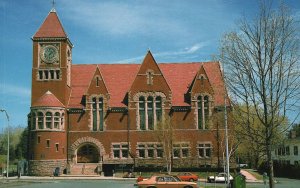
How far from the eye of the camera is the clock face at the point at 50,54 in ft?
200

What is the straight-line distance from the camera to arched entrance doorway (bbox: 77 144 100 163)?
5969 cm

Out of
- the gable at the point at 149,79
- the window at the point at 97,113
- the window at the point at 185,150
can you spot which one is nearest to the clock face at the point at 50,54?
the window at the point at 97,113

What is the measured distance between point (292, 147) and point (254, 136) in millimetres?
56872

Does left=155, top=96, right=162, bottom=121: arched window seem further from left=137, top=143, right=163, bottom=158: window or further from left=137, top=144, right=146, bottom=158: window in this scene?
left=137, top=144, right=146, bottom=158: window

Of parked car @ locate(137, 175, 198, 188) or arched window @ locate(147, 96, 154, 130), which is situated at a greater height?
arched window @ locate(147, 96, 154, 130)

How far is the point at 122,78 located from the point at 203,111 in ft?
45.6

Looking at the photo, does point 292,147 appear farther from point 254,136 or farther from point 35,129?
point 254,136

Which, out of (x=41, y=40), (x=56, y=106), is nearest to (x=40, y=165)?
(x=56, y=106)

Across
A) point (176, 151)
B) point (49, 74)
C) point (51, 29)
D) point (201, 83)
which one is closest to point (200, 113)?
point (201, 83)

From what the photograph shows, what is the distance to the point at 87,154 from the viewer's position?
6022cm

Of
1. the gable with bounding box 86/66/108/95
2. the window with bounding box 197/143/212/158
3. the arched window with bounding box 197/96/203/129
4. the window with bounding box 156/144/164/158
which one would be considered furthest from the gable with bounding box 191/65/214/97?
the gable with bounding box 86/66/108/95

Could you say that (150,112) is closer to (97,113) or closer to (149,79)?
→ (149,79)

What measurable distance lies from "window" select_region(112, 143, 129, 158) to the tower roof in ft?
58.5

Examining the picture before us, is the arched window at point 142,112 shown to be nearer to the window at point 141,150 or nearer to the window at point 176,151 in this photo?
the window at point 141,150
